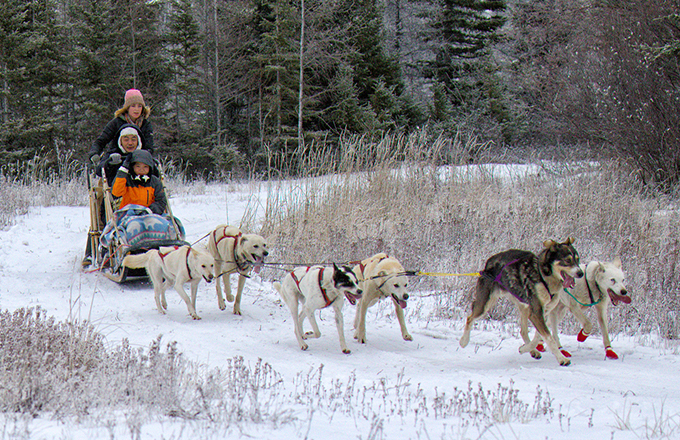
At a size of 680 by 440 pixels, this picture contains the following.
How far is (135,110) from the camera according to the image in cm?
672

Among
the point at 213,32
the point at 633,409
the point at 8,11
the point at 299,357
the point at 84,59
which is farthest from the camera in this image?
the point at 213,32

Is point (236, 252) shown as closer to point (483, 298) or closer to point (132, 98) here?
point (483, 298)

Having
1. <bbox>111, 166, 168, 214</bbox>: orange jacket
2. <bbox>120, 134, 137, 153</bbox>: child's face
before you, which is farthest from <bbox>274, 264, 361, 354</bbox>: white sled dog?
<bbox>120, 134, 137, 153</bbox>: child's face

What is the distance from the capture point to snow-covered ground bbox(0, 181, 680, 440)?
2660 millimetres

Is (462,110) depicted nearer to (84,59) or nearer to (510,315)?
(84,59)

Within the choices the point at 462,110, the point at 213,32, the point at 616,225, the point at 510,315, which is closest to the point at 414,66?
the point at 462,110

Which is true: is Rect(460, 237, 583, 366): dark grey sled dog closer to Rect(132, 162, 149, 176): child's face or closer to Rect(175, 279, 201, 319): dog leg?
Rect(175, 279, 201, 319): dog leg

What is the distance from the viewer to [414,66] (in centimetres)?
2580

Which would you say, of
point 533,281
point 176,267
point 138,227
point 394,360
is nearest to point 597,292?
point 533,281

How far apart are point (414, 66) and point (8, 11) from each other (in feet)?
54.3

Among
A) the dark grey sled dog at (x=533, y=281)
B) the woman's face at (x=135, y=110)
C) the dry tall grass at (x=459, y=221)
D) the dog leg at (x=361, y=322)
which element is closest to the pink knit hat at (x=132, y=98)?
the woman's face at (x=135, y=110)

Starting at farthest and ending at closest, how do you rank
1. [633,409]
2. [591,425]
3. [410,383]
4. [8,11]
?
[8,11] → [410,383] → [633,409] → [591,425]

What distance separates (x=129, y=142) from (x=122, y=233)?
1256 millimetres

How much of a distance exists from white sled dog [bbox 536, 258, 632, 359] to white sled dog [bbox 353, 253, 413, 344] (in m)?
1.08
